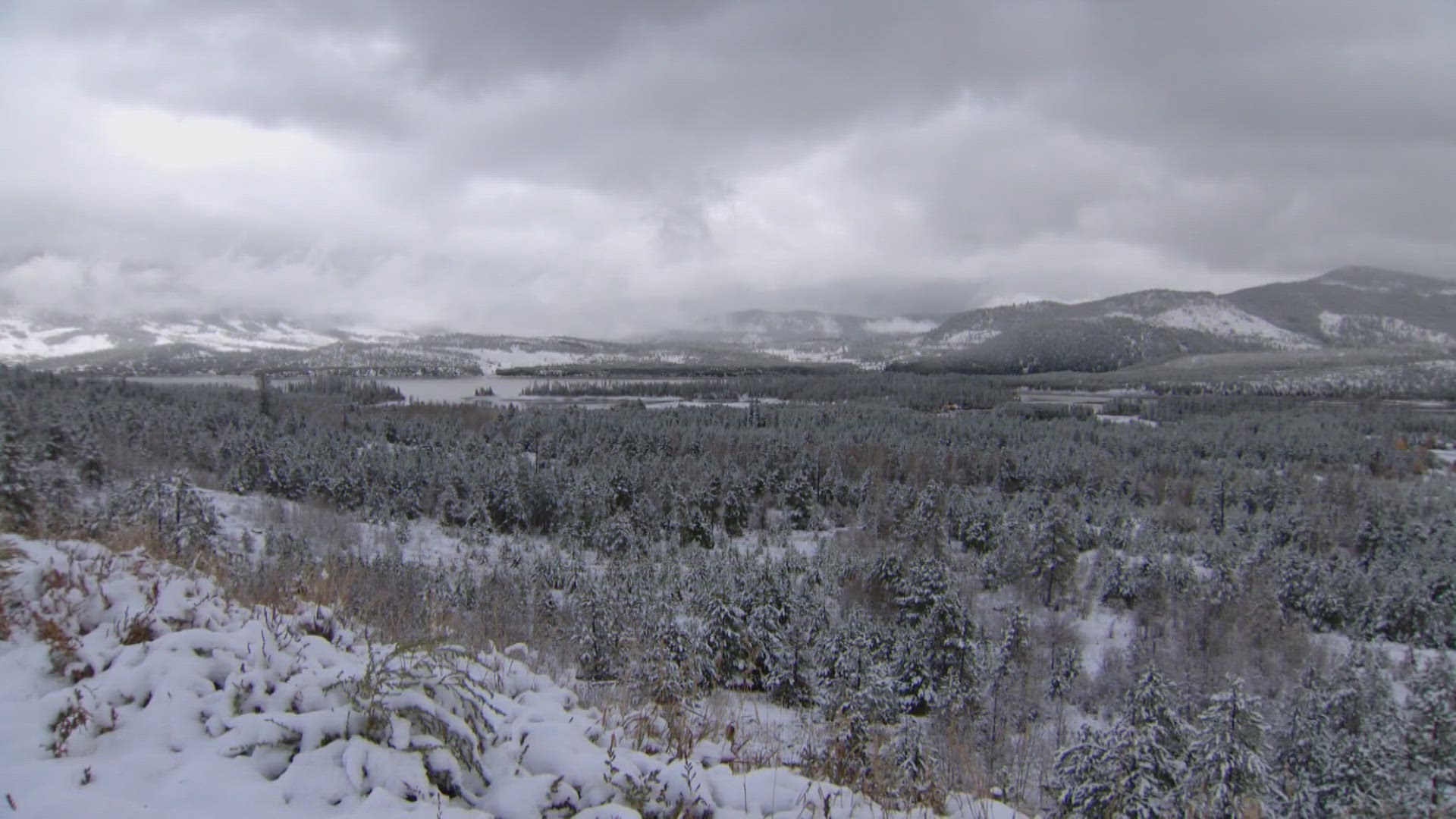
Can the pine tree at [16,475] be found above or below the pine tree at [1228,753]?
above

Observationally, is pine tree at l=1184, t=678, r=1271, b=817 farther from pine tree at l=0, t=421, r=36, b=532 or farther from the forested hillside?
pine tree at l=0, t=421, r=36, b=532

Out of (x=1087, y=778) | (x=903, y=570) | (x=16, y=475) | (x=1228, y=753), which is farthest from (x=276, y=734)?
(x=903, y=570)

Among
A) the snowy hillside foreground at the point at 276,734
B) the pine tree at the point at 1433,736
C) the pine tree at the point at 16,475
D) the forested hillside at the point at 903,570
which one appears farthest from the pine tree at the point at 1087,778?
the pine tree at the point at 16,475

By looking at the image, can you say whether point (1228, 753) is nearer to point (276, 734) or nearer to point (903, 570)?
point (276, 734)

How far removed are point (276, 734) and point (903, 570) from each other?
39.3 meters

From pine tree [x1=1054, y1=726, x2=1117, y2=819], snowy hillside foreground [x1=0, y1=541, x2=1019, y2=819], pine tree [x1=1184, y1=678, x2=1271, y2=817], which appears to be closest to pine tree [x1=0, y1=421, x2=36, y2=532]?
snowy hillside foreground [x1=0, y1=541, x2=1019, y2=819]

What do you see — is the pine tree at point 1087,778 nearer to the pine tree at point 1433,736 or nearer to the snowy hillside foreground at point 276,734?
the snowy hillside foreground at point 276,734

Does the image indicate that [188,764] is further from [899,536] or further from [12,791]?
[899,536]

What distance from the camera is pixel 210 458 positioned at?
64625 millimetres

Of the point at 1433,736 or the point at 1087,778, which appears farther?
the point at 1433,736

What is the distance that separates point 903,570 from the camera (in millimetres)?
40438

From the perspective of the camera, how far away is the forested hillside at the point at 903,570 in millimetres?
12180

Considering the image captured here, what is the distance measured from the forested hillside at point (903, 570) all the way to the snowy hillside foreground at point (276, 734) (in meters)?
0.86

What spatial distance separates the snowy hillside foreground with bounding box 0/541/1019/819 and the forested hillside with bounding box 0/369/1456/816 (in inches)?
33.9
